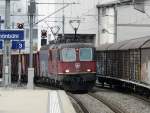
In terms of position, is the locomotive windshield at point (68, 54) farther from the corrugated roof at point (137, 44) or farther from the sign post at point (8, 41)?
the corrugated roof at point (137, 44)

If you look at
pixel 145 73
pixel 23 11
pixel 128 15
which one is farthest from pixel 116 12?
pixel 145 73

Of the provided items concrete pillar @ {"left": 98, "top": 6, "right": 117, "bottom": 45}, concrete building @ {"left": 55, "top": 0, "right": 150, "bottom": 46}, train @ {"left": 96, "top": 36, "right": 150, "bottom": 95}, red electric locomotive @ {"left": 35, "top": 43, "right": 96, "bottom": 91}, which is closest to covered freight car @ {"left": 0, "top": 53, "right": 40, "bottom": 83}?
train @ {"left": 96, "top": 36, "right": 150, "bottom": 95}

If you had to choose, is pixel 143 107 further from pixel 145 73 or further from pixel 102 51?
pixel 102 51

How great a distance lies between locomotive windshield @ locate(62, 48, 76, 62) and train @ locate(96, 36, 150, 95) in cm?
281

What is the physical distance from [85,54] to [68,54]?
0.95 meters

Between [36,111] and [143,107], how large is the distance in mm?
6165

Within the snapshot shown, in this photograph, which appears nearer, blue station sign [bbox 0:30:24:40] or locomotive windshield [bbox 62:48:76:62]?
blue station sign [bbox 0:30:24:40]

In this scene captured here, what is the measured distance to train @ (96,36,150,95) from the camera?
2555 cm

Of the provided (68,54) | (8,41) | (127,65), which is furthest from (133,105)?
(8,41)

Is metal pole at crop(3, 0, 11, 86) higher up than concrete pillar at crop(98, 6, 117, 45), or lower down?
lower down

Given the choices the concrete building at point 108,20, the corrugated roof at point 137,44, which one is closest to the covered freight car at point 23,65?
the corrugated roof at point 137,44

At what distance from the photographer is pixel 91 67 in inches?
1206

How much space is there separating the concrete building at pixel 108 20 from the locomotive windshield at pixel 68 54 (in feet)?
133

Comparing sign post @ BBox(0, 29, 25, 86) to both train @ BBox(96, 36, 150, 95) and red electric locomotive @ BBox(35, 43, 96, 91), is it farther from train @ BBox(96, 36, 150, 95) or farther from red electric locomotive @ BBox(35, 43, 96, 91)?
train @ BBox(96, 36, 150, 95)
